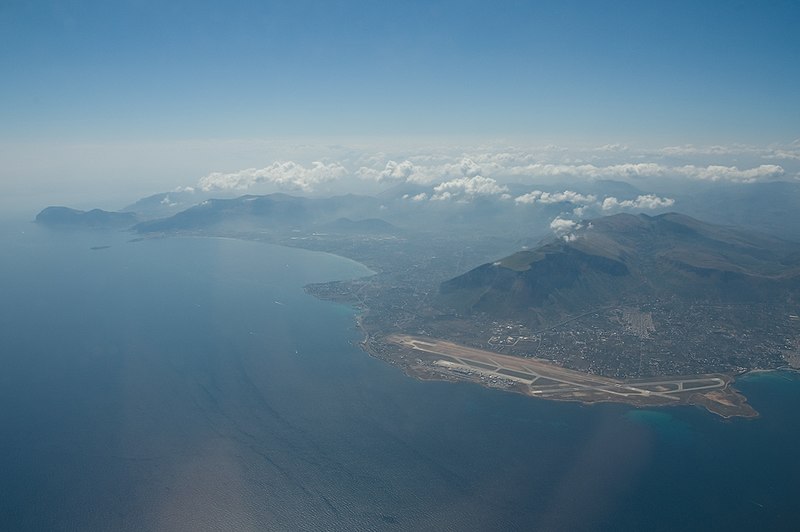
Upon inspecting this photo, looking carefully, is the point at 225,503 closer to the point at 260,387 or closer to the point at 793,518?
the point at 260,387

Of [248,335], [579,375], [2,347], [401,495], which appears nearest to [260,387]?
[248,335]

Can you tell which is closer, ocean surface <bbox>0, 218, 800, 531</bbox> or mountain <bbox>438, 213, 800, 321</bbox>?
ocean surface <bbox>0, 218, 800, 531</bbox>

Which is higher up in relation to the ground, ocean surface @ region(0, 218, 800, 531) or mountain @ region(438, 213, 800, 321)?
mountain @ region(438, 213, 800, 321)

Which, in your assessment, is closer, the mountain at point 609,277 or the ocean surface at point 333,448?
the ocean surface at point 333,448

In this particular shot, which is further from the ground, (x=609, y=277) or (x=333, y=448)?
(x=609, y=277)
